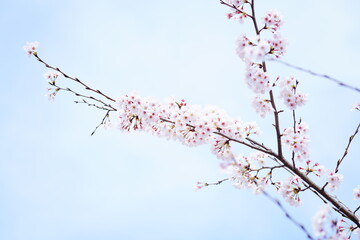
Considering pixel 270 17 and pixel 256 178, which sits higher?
pixel 270 17

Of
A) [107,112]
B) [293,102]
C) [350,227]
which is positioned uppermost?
[107,112]

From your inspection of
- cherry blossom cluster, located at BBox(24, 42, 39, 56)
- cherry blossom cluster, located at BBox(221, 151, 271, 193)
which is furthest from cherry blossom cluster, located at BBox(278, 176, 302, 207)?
cherry blossom cluster, located at BBox(24, 42, 39, 56)

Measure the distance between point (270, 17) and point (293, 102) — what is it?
1.52 m

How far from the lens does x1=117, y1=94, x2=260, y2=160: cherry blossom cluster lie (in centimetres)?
603

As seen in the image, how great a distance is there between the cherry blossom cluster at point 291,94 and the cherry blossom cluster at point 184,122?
2.28 ft

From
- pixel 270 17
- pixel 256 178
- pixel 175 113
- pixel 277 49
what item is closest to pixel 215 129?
pixel 175 113

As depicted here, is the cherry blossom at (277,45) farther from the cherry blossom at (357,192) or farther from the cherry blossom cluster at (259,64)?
the cherry blossom at (357,192)

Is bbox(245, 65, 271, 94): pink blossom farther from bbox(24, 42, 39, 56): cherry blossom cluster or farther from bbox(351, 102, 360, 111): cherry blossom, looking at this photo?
bbox(24, 42, 39, 56): cherry blossom cluster

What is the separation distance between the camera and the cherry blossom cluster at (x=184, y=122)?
603 cm

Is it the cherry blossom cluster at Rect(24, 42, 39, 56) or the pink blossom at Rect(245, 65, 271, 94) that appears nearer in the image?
the pink blossom at Rect(245, 65, 271, 94)

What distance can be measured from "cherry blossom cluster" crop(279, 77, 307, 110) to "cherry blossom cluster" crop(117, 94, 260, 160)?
695 millimetres

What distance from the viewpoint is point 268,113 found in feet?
20.0

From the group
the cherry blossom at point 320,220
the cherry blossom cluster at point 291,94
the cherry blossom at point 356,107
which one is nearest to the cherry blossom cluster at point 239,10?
the cherry blossom cluster at point 291,94

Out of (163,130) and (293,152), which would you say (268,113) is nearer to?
(293,152)
